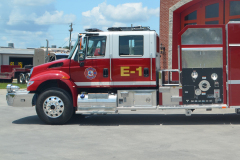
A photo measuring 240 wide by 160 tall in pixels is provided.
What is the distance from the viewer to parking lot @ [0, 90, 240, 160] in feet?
20.8

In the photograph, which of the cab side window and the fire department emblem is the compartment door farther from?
the fire department emblem

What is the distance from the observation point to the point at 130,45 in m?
9.63

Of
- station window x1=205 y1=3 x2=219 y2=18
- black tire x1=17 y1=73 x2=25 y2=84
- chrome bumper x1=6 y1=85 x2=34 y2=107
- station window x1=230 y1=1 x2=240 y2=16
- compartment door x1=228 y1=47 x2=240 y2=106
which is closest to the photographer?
compartment door x1=228 y1=47 x2=240 y2=106

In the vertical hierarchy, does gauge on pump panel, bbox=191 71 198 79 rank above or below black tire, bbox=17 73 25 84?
below

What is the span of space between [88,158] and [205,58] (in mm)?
4859

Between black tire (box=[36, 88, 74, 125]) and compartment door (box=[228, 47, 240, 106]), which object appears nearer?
compartment door (box=[228, 47, 240, 106])

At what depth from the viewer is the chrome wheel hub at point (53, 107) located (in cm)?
961

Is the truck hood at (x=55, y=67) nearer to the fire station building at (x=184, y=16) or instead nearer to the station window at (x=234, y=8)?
the fire station building at (x=184, y=16)

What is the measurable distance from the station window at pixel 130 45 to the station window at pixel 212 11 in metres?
11.8

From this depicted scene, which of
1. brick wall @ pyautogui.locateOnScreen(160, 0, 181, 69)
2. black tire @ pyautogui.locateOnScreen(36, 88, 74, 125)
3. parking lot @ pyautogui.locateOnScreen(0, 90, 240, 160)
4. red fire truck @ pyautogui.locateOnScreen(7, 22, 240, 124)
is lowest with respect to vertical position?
parking lot @ pyautogui.locateOnScreen(0, 90, 240, 160)

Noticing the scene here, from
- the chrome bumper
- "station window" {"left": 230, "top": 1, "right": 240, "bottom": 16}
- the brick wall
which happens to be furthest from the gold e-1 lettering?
the brick wall

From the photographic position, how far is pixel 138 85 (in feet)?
31.6

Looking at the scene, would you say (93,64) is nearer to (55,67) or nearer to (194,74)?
(55,67)

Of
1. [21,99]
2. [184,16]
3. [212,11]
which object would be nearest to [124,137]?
[21,99]
